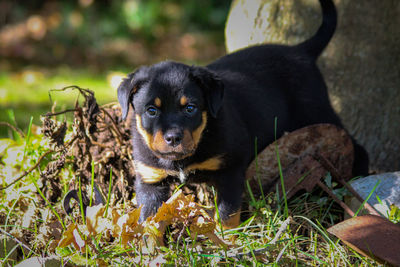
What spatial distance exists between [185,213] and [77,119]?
3.15 ft

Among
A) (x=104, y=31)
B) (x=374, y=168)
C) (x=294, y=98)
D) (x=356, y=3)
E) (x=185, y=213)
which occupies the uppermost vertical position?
(x=104, y=31)

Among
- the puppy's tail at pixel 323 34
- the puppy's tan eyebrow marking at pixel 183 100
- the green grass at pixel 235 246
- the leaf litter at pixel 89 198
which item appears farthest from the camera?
the puppy's tail at pixel 323 34

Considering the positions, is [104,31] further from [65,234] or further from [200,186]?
[65,234]

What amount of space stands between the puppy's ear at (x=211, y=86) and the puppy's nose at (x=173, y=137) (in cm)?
26

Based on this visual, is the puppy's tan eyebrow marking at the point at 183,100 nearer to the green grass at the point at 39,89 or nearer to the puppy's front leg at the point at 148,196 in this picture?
the puppy's front leg at the point at 148,196

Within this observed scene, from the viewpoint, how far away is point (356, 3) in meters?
3.86

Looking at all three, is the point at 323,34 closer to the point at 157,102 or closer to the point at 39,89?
the point at 157,102

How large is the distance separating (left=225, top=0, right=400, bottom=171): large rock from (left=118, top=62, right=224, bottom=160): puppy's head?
4.44 feet

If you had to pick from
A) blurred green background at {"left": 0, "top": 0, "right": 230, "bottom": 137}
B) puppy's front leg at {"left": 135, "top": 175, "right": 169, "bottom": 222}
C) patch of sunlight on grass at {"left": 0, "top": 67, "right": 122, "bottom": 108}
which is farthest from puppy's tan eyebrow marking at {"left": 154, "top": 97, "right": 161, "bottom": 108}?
blurred green background at {"left": 0, "top": 0, "right": 230, "bottom": 137}

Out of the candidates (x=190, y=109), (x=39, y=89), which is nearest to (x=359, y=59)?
(x=190, y=109)

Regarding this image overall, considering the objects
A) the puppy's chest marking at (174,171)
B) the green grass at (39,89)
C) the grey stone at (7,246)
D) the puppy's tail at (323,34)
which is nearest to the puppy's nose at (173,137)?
the puppy's chest marking at (174,171)

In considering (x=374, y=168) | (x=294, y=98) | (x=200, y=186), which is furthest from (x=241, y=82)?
(x=374, y=168)

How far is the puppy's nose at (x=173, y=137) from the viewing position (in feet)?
8.57

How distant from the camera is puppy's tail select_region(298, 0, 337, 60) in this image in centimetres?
358
